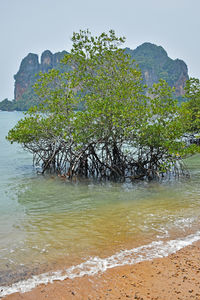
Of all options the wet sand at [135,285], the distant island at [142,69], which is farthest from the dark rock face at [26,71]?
the wet sand at [135,285]

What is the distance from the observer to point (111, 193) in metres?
8.91

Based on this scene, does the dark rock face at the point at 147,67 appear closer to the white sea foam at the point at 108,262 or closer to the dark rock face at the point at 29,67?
the dark rock face at the point at 29,67

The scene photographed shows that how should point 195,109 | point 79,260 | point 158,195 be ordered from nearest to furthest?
1. point 79,260
2. point 158,195
3. point 195,109

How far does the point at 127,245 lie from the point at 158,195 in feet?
12.3

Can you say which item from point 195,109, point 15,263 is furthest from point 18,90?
point 15,263

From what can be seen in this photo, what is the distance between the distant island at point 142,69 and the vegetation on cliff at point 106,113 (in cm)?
9671

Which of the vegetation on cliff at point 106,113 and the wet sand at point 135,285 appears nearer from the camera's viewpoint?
the wet sand at point 135,285

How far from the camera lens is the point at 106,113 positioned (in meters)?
9.29

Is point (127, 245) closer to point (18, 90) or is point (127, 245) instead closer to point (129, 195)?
point (129, 195)

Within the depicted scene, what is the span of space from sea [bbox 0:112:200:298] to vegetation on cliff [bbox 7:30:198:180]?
1.02m

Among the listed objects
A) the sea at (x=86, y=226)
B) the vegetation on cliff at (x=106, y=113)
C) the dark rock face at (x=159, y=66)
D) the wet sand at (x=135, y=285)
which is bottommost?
the wet sand at (x=135, y=285)

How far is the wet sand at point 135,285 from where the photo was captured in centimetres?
344

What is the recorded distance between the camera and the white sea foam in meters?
3.75

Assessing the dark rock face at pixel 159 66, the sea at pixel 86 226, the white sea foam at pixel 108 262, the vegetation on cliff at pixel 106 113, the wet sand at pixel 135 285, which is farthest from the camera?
the dark rock face at pixel 159 66
